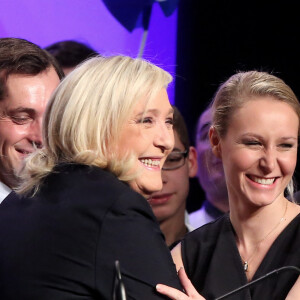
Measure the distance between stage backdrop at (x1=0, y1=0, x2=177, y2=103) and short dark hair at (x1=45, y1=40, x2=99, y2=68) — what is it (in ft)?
0.57

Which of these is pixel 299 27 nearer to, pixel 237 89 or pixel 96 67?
pixel 237 89

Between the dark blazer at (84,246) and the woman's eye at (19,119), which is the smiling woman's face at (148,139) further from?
the woman's eye at (19,119)

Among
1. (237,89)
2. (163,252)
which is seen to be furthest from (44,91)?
(163,252)

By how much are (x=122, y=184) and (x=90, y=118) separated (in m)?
0.19

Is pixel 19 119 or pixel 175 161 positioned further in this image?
pixel 175 161

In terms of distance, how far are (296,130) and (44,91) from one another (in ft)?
2.86

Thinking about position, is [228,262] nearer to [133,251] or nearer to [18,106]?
[133,251]

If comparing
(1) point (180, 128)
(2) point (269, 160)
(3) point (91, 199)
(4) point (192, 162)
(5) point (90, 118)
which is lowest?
(4) point (192, 162)

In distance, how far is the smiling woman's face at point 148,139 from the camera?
190cm

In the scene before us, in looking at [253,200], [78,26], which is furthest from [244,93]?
[78,26]

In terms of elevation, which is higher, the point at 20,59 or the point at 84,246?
the point at 20,59

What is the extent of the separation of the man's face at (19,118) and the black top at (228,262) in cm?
64

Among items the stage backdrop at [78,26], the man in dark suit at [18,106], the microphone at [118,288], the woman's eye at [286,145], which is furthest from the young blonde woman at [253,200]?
the stage backdrop at [78,26]

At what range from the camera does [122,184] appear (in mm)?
1737
